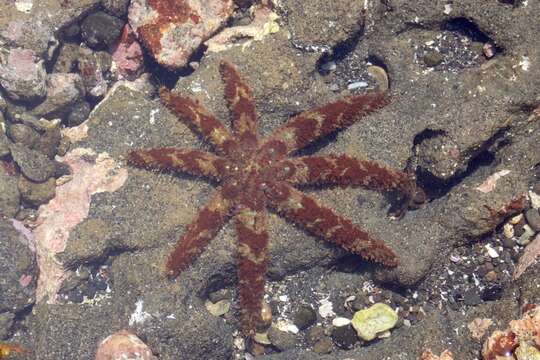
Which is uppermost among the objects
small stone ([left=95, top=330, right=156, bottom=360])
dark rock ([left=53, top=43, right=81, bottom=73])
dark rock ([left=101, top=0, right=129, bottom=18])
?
dark rock ([left=101, top=0, right=129, bottom=18])

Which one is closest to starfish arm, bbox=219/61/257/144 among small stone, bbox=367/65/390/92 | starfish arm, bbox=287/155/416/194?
starfish arm, bbox=287/155/416/194

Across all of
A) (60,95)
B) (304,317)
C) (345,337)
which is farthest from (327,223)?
(60,95)

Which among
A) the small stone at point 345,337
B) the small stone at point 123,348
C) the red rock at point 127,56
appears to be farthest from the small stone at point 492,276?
the red rock at point 127,56

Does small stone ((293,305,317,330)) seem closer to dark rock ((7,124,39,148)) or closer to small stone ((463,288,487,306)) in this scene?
small stone ((463,288,487,306))

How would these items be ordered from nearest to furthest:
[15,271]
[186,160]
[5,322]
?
[186,160], [15,271], [5,322]

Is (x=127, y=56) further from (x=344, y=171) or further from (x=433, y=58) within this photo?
(x=433, y=58)
